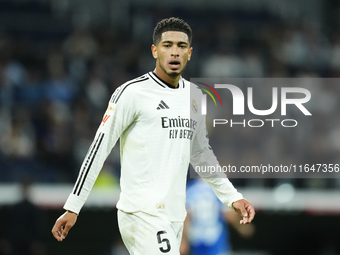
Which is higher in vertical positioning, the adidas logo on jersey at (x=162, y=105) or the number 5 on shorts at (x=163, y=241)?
the adidas logo on jersey at (x=162, y=105)

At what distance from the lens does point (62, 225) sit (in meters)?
→ 3.72

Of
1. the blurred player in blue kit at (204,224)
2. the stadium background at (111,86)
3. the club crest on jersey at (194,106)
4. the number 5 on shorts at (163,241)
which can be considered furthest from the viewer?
the stadium background at (111,86)

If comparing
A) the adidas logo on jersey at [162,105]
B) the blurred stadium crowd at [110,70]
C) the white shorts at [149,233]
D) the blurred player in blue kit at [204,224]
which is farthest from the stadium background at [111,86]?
the adidas logo on jersey at [162,105]

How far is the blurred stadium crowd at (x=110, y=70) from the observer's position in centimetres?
936

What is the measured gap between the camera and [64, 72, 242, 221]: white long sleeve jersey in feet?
12.8

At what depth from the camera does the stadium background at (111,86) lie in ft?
29.1

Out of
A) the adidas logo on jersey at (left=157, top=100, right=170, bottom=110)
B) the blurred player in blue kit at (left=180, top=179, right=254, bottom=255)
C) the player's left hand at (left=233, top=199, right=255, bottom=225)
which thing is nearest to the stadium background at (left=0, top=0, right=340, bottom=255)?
the blurred player in blue kit at (left=180, top=179, right=254, bottom=255)

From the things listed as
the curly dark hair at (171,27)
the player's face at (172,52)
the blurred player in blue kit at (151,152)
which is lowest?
the blurred player in blue kit at (151,152)

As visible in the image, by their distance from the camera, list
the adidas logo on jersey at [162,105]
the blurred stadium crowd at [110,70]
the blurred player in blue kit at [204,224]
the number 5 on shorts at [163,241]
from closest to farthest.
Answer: the number 5 on shorts at [163,241] < the adidas logo on jersey at [162,105] < the blurred player in blue kit at [204,224] < the blurred stadium crowd at [110,70]

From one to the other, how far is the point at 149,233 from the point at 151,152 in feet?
1.88

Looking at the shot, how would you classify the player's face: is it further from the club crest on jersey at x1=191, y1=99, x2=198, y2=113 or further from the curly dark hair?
the club crest on jersey at x1=191, y1=99, x2=198, y2=113

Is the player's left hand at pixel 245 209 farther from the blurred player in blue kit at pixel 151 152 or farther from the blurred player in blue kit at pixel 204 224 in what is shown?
the blurred player in blue kit at pixel 204 224

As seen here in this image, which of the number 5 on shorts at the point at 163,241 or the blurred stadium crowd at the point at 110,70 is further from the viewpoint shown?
the blurred stadium crowd at the point at 110,70

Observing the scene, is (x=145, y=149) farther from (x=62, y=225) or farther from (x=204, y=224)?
(x=204, y=224)
